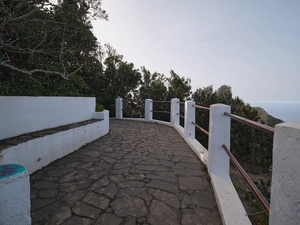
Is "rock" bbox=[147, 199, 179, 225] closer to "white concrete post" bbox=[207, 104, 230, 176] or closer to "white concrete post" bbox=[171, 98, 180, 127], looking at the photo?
"white concrete post" bbox=[207, 104, 230, 176]

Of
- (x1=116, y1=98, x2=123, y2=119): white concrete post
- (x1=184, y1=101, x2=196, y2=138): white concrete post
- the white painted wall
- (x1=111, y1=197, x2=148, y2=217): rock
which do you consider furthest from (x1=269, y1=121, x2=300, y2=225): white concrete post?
(x1=116, y1=98, x2=123, y2=119): white concrete post

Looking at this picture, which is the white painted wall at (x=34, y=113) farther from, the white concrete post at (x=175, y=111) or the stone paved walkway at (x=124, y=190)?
the white concrete post at (x=175, y=111)

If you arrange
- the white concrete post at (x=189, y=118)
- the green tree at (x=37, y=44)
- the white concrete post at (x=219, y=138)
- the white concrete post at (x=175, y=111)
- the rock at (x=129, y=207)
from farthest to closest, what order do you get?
the white concrete post at (x=175, y=111), the white concrete post at (x=189, y=118), the green tree at (x=37, y=44), the white concrete post at (x=219, y=138), the rock at (x=129, y=207)

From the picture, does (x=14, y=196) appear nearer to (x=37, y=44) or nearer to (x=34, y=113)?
(x=34, y=113)

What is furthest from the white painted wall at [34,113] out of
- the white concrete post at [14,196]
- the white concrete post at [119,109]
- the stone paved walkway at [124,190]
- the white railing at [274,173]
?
the white concrete post at [119,109]

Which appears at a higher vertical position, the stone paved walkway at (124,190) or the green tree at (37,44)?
the green tree at (37,44)

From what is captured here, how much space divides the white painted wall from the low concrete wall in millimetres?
457

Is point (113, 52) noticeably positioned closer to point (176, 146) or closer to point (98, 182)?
point (176, 146)

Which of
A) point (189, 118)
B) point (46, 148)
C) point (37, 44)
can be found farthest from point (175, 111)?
point (37, 44)

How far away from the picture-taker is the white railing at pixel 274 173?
2.85 ft

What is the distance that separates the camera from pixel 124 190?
229 cm

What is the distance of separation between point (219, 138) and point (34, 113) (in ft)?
11.0

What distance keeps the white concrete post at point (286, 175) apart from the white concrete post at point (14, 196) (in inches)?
65.7

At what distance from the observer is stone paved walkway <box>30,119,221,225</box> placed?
5.89ft
